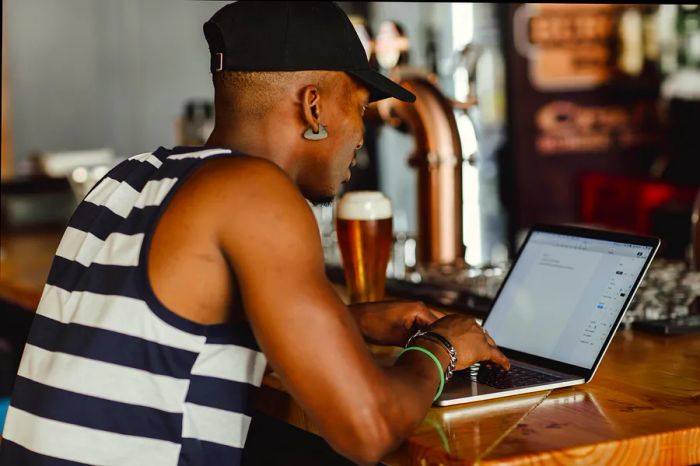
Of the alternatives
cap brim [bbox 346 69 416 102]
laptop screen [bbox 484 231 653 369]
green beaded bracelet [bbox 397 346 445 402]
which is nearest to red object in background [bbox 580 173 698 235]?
laptop screen [bbox 484 231 653 369]

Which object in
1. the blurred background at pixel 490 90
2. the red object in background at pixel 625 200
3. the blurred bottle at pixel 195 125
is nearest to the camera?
the blurred bottle at pixel 195 125

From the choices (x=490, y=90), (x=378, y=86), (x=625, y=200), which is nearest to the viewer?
(x=378, y=86)

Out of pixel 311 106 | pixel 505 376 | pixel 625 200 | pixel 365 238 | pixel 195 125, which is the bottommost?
pixel 625 200

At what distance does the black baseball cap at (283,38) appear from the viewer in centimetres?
136

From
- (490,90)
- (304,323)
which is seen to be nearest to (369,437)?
(304,323)

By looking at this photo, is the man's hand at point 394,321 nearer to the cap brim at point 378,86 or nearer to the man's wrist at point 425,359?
the man's wrist at point 425,359

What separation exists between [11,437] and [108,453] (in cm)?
22

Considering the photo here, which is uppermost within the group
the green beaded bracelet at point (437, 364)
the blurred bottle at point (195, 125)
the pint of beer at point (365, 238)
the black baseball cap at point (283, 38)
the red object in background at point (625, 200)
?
the black baseball cap at point (283, 38)

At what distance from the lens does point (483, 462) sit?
1.11 metres

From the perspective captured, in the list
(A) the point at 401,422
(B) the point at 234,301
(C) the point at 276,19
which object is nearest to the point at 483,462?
(A) the point at 401,422

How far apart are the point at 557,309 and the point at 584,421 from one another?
1.13 feet

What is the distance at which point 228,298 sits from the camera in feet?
4.20

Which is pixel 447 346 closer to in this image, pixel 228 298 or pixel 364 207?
pixel 228 298

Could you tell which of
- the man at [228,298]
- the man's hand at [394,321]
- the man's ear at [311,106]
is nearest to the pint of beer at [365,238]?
the man's hand at [394,321]
